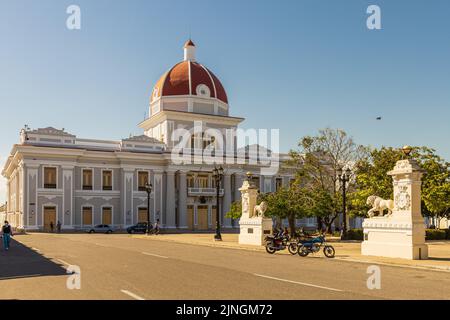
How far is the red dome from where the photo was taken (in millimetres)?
68669

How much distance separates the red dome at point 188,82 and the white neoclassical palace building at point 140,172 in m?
0.13

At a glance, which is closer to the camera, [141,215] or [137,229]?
[137,229]

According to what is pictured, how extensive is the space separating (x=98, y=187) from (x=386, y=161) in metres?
34.7

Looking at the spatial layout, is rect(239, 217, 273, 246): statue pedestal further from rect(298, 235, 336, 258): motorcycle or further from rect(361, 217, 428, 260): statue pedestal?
rect(361, 217, 428, 260): statue pedestal

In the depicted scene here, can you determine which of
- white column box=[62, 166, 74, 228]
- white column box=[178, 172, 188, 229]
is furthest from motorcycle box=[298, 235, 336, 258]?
white column box=[178, 172, 188, 229]

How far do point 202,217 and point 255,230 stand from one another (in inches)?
1417

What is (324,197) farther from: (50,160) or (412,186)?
(50,160)

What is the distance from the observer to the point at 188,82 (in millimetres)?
68750

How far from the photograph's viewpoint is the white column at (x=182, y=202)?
6462cm

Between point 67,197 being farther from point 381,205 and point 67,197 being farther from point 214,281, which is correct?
point 214,281

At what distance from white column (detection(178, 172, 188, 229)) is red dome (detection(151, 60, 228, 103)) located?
11076 millimetres

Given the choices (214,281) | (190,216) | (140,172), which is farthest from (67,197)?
(214,281)

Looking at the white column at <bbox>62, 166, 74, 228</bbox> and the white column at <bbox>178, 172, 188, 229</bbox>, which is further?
the white column at <bbox>178, 172, 188, 229</bbox>
